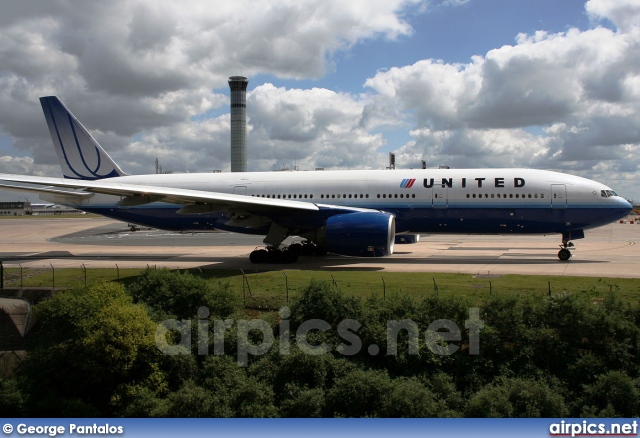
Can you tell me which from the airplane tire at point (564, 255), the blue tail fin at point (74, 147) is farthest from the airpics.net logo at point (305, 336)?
the blue tail fin at point (74, 147)

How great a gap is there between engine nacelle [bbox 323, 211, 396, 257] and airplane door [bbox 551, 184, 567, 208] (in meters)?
7.63

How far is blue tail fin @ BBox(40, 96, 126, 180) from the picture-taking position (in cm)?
2838

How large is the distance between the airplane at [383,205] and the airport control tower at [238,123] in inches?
3773

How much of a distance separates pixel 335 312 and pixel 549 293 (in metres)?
6.03

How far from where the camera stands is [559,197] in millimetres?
23406

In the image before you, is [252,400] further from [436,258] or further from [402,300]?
[436,258]

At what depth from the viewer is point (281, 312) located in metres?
14.8

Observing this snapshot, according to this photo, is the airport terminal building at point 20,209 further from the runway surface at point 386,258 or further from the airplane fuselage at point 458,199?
the airplane fuselage at point 458,199

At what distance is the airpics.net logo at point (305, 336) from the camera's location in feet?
43.5

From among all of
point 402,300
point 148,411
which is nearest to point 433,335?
point 402,300

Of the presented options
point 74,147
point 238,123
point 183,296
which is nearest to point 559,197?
point 183,296

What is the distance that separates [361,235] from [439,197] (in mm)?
5156

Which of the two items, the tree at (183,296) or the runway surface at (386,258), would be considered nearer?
the tree at (183,296)

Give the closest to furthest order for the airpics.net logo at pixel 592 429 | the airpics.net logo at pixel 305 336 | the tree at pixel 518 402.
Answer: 1. the airpics.net logo at pixel 592 429
2. the tree at pixel 518 402
3. the airpics.net logo at pixel 305 336
